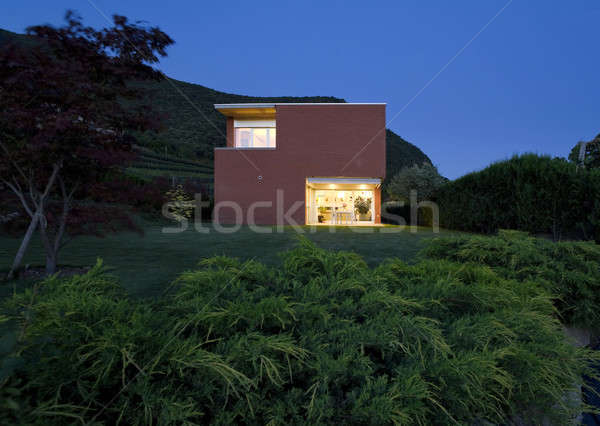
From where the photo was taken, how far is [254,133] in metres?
16.8

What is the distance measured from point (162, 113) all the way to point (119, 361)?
14.4 ft

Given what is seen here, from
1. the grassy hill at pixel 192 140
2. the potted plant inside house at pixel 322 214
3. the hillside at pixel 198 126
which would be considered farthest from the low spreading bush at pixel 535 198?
the hillside at pixel 198 126

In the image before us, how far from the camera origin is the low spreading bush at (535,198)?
7.32 m

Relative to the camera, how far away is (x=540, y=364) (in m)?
1.35

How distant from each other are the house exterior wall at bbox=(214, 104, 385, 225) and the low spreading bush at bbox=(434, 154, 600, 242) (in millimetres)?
5561

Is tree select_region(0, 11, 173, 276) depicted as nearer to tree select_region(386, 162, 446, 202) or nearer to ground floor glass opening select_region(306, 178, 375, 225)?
ground floor glass opening select_region(306, 178, 375, 225)

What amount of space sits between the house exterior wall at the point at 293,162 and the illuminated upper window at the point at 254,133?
1.59 meters

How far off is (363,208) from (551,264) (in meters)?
15.3

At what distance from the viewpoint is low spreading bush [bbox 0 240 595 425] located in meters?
0.94

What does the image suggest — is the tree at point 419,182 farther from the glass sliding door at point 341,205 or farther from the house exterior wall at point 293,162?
the house exterior wall at point 293,162

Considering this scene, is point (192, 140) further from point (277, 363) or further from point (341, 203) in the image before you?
point (277, 363)

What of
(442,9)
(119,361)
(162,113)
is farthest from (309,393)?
(442,9)

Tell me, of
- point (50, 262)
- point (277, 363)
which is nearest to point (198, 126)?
point (50, 262)

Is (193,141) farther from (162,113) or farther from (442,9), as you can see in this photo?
(162,113)
